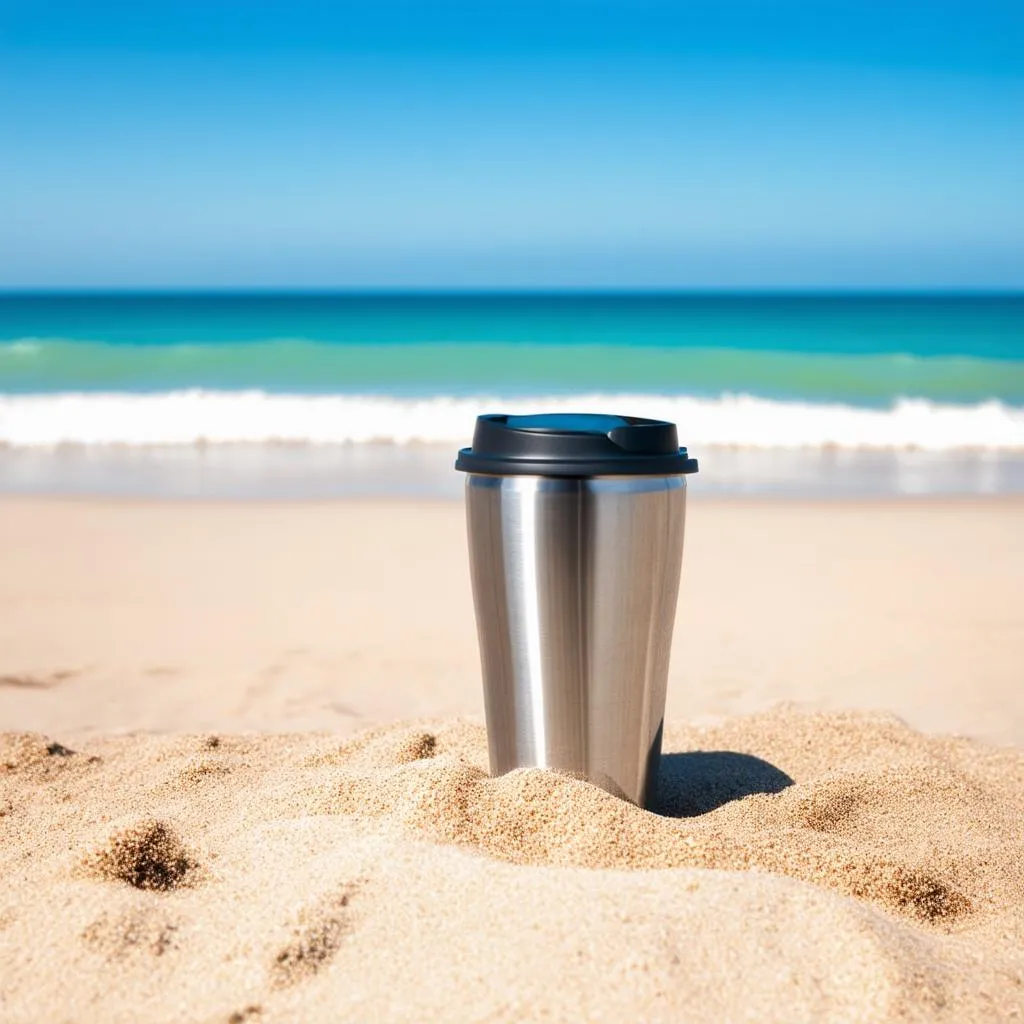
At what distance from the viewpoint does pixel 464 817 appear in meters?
2.62

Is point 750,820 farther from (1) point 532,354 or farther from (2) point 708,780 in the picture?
(1) point 532,354

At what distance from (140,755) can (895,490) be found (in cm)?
855

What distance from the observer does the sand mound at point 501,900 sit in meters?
2.00

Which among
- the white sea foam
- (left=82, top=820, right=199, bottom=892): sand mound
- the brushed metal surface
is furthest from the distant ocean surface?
(left=82, top=820, right=199, bottom=892): sand mound

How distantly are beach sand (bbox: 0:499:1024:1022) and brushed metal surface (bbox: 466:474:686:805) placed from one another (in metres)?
0.24

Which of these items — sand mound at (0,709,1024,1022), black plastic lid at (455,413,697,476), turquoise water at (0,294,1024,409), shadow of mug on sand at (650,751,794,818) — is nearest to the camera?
sand mound at (0,709,1024,1022)

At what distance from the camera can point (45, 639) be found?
19.8ft

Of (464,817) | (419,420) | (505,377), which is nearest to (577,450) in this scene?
(464,817)

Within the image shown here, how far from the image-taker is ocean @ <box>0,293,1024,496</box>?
12477mm

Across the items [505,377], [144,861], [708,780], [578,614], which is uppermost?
[505,377]

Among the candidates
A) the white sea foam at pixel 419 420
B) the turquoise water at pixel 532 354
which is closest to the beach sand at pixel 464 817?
the white sea foam at pixel 419 420

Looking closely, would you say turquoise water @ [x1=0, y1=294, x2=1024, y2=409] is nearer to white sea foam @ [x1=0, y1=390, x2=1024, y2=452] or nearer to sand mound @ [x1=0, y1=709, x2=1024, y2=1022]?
white sea foam @ [x1=0, y1=390, x2=1024, y2=452]

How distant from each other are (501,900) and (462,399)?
19252mm

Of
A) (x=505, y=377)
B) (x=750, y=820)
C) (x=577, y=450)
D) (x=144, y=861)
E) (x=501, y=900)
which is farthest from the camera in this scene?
(x=505, y=377)
